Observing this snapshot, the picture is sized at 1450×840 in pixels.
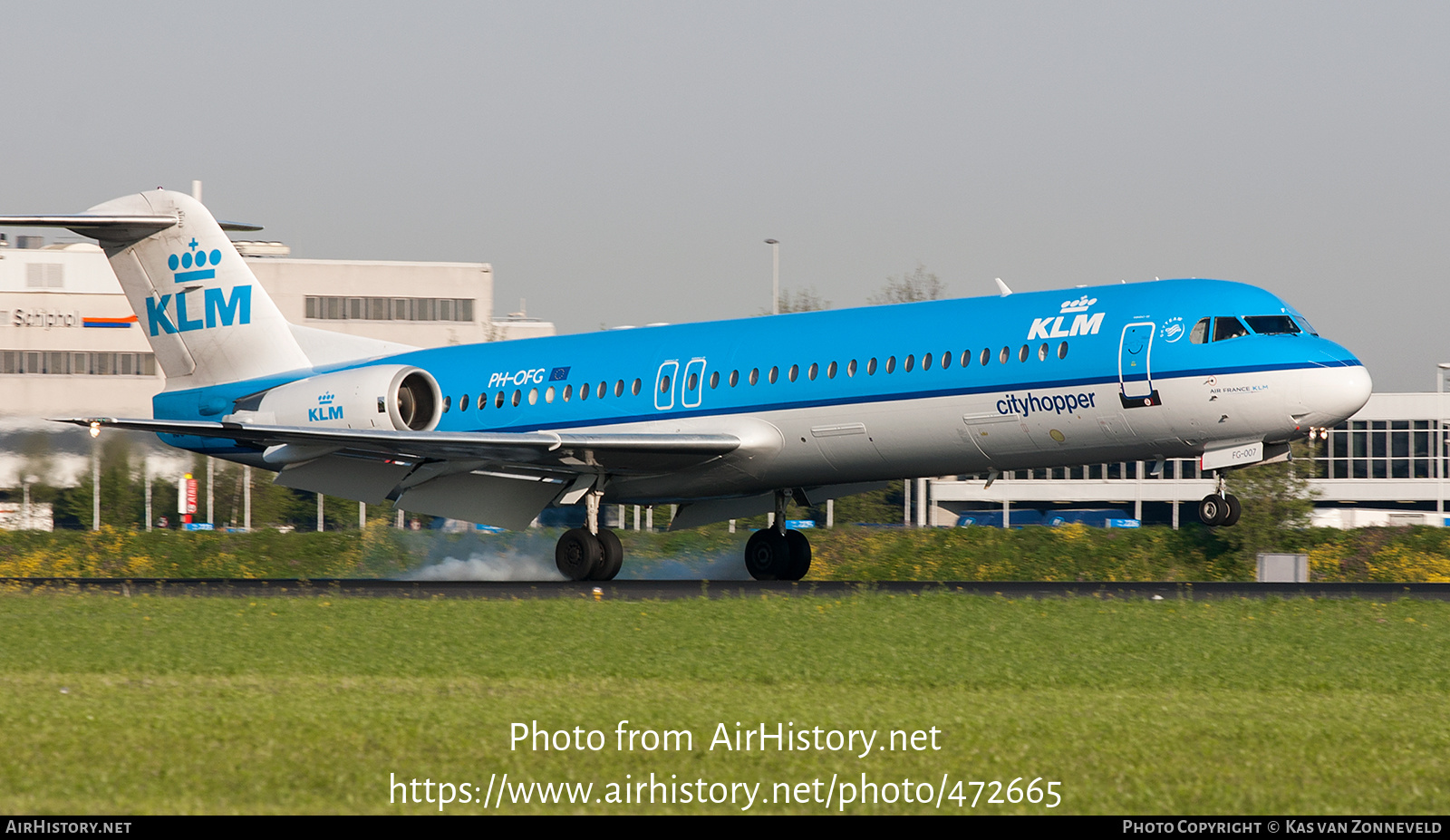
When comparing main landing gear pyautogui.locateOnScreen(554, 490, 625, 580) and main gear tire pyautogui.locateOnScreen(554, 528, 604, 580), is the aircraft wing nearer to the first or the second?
main landing gear pyautogui.locateOnScreen(554, 490, 625, 580)

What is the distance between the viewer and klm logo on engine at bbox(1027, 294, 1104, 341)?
20203 mm

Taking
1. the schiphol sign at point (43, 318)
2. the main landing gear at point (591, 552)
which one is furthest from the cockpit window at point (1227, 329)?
the schiphol sign at point (43, 318)

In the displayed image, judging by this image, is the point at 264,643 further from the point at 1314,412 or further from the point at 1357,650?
the point at 1314,412

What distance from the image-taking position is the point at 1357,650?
44.4ft

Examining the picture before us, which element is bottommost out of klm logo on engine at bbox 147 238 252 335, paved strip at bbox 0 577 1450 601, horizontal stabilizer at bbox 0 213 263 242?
paved strip at bbox 0 577 1450 601

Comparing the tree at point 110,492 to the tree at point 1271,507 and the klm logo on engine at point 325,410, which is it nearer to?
the klm logo on engine at point 325,410

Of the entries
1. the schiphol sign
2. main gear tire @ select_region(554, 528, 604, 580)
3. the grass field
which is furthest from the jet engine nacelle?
the schiphol sign

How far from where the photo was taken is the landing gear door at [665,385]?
24000 mm

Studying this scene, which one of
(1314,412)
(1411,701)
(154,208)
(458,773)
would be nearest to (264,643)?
(458,773)

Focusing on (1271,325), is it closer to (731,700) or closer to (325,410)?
(731,700)

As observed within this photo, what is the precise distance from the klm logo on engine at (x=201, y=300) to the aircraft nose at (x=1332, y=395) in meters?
18.2

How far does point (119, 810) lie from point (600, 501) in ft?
57.8

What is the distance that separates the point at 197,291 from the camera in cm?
2783

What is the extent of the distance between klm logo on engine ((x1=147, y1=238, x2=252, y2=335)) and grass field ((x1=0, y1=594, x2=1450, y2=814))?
11.1m
